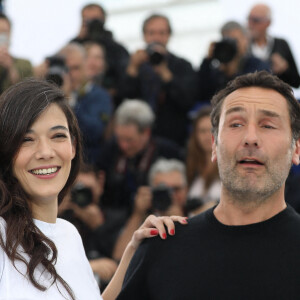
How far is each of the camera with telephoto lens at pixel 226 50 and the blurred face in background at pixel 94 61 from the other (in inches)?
39.2

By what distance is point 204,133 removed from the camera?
5.81 meters

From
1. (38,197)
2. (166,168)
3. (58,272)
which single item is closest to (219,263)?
(58,272)

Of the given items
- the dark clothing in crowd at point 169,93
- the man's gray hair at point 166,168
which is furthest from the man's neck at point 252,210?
the dark clothing in crowd at point 169,93

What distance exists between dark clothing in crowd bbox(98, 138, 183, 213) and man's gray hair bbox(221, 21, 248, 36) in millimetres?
1152

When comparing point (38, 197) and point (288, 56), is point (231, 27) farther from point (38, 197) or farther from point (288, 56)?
point (38, 197)

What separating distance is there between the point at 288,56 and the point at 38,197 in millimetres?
4228

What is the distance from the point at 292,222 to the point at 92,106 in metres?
3.53

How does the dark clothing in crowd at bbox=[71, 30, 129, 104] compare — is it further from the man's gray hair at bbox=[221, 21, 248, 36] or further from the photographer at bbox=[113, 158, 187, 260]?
the photographer at bbox=[113, 158, 187, 260]

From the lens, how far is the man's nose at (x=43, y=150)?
9.64ft

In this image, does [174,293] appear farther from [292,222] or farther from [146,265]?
[292,222]

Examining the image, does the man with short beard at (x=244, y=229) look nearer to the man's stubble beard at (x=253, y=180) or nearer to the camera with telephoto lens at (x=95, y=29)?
the man's stubble beard at (x=253, y=180)

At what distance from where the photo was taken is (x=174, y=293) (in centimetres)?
291

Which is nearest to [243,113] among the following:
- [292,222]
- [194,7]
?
[292,222]

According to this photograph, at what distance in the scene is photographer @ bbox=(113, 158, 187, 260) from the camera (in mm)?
5207
